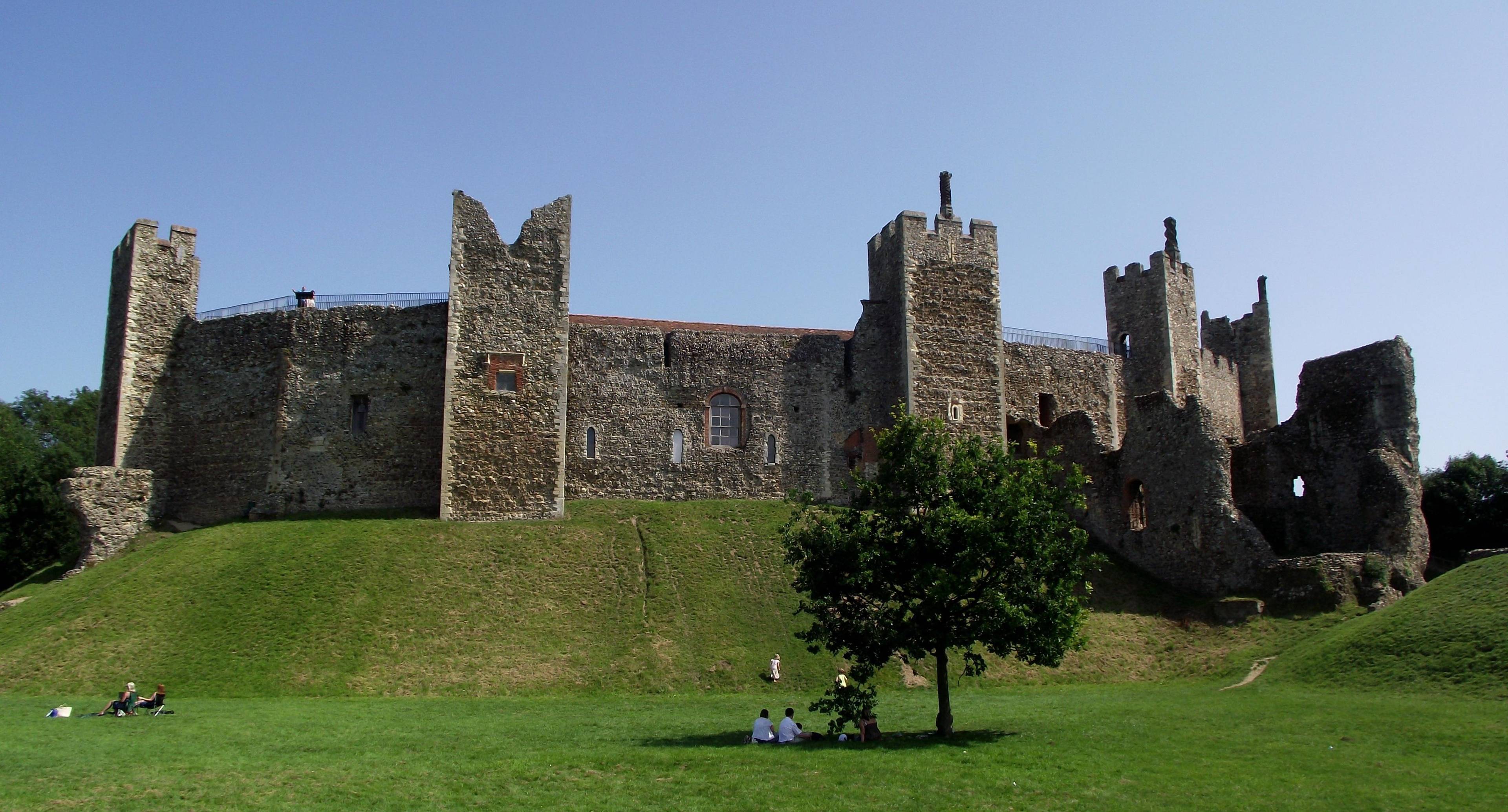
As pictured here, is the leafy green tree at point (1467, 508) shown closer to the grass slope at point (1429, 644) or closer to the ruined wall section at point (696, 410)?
the grass slope at point (1429, 644)

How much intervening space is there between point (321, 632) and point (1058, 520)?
60.8ft

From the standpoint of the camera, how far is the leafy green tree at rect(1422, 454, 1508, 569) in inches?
1625

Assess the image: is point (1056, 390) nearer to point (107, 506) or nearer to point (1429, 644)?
point (1429, 644)

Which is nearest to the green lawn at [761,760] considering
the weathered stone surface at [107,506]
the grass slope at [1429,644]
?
the grass slope at [1429,644]

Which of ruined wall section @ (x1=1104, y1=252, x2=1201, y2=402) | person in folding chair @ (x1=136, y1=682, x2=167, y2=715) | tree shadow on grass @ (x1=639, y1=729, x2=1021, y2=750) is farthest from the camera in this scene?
ruined wall section @ (x1=1104, y1=252, x2=1201, y2=402)

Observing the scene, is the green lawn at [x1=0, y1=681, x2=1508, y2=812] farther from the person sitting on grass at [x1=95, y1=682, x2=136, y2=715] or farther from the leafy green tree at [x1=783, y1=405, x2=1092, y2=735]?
the leafy green tree at [x1=783, y1=405, x2=1092, y2=735]

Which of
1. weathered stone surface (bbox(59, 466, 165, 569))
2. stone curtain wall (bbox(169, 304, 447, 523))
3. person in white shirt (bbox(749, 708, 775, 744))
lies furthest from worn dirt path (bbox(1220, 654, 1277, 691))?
weathered stone surface (bbox(59, 466, 165, 569))

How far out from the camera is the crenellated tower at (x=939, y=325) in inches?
1532

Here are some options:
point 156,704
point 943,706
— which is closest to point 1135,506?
point 943,706

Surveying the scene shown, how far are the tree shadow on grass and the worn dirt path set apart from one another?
8.91 meters

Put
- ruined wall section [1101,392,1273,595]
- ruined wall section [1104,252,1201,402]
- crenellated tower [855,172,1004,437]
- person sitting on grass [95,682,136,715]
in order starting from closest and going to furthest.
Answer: person sitting on grass [95,682,136,715] → ruined wall section [1101,392,1273,595] → crenellated tower [855,172,1004,437] → ruined wall section [1104,252,1201,402]

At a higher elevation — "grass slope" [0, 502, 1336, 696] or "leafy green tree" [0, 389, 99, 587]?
"leafy green tree" [0, 389, 99, 587]

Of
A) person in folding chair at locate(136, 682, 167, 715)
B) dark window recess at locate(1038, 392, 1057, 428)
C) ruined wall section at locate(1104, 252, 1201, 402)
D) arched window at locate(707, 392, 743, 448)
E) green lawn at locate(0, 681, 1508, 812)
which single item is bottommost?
green lawn at locate(0, 681, 1508, 812)

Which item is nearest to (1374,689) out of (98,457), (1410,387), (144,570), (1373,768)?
(1373,768)
